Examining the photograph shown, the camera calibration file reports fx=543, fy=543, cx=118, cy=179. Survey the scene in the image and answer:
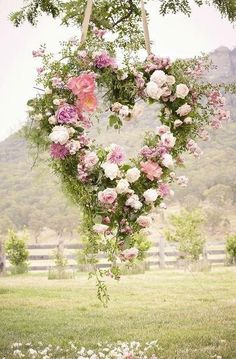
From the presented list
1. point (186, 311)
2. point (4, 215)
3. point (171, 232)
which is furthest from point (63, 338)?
point (4, 215)

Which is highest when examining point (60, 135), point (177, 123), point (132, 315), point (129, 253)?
point (177, 123)

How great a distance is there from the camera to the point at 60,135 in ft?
11.5

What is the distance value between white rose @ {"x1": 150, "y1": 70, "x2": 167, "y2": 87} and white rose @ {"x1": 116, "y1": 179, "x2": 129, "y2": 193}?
2.58ft

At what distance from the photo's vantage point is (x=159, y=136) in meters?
3.77


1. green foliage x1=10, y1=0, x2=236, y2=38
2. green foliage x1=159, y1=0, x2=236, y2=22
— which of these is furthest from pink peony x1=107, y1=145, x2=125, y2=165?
green foliage x1=159, y1=0, x2=236, y2=22

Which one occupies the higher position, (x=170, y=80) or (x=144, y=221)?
(x=170, y=80)

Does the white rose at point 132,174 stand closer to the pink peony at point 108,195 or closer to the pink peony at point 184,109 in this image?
the pink peony at point 108,195

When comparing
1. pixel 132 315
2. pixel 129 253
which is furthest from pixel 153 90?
pixel 132 315

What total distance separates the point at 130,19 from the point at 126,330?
4.41 metres

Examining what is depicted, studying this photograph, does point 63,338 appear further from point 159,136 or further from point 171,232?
point 171,232

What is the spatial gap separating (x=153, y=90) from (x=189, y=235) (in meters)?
19.1

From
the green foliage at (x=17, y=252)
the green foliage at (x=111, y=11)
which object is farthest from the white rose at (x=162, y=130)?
the green foliage at (x=17, y=252)

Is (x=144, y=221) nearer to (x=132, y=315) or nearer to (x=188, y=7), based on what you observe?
(x=188, y=7)

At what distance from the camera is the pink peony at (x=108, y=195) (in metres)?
3.43
